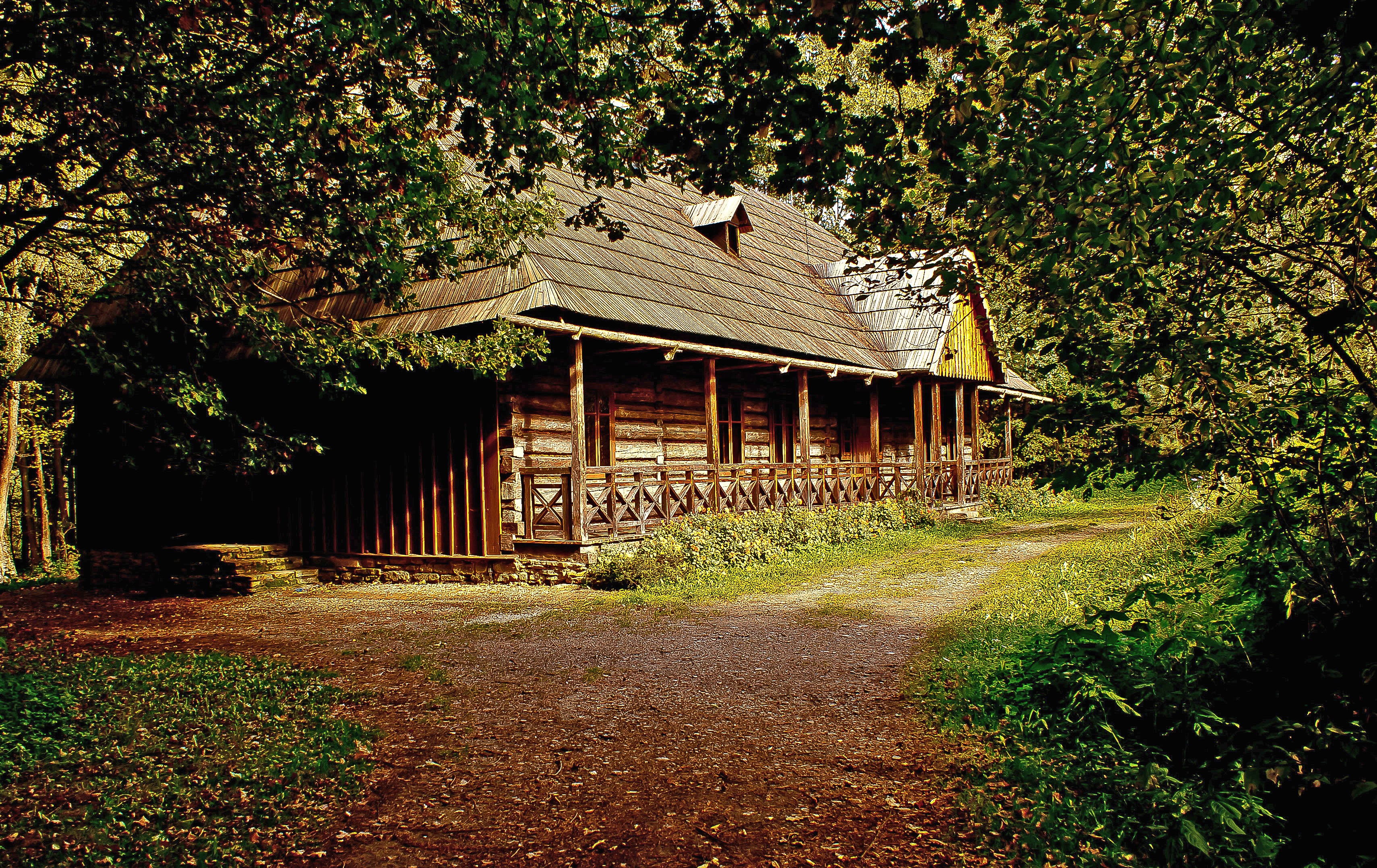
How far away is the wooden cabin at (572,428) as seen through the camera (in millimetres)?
12414

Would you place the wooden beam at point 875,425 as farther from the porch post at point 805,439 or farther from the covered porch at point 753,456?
the porch post at point 805,439

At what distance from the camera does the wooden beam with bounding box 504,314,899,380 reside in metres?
11.4

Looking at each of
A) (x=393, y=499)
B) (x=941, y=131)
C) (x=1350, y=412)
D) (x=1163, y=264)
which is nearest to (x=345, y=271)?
(x=393, y=499)

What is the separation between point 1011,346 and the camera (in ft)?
12.5

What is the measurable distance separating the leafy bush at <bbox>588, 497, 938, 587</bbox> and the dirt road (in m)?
1.54

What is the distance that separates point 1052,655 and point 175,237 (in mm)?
8392

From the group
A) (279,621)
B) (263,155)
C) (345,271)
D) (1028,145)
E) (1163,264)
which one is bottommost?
(279,621)

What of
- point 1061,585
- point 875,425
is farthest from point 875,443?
point 1061,585

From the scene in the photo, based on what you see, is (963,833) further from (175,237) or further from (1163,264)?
(175,237)

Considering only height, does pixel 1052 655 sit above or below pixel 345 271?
below

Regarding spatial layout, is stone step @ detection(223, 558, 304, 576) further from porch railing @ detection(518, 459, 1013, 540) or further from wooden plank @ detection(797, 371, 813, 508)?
wooden plank @ detection(797, 371, 813, 508)

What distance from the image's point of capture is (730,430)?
18297 mm

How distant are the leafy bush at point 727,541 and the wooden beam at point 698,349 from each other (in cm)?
268

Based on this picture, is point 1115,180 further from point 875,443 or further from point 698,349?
point 875,443
